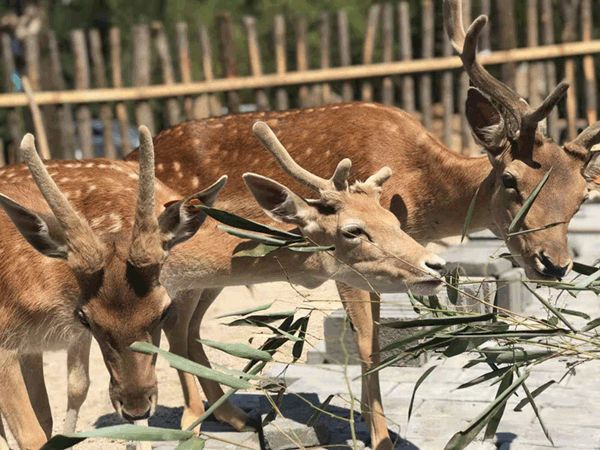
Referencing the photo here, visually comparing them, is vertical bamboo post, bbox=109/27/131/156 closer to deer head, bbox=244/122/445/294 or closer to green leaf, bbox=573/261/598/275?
deer head, bbox=244/122/445/294

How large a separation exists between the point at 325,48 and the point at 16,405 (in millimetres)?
7840

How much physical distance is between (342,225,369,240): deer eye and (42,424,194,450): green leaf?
1.96 m

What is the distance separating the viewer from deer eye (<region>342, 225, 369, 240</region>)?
5723mm

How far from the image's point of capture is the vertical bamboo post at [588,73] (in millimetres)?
12883

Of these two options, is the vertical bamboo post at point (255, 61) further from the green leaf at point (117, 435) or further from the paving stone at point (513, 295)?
the green leaf at point (117, 435)

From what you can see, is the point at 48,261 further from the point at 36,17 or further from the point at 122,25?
the point at 122,25

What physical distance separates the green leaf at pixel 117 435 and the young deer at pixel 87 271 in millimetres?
1113

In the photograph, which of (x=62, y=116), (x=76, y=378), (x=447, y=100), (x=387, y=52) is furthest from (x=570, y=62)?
(x=76, y=378)

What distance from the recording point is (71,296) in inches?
213

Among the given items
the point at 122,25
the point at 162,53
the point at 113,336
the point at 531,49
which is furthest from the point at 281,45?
the point at 122,25

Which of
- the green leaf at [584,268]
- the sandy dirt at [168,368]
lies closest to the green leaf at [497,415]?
the green leaf at [584,268]

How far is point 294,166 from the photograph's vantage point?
5770mm

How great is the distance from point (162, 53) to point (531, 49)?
3911mm

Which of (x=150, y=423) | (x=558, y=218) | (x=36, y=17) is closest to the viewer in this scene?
(x=558, y=218)
